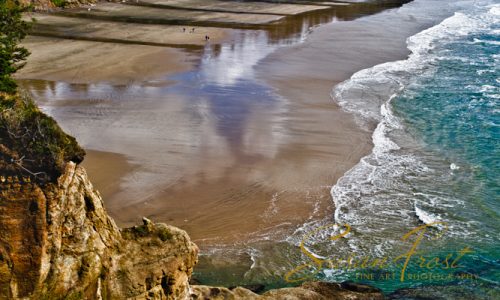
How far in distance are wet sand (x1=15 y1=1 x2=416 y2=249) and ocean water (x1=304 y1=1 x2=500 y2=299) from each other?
46.6 inches

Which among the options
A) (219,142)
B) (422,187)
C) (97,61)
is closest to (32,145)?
(219,142)

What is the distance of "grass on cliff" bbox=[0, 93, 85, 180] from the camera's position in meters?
8.45

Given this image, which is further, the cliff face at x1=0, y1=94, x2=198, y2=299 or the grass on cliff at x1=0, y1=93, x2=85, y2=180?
the grass on cliff at x1=0, y1=93, x2=85, y2=180

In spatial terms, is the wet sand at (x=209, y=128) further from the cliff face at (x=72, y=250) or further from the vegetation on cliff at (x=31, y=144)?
the vegetation on cliff at (x=31, y=144)

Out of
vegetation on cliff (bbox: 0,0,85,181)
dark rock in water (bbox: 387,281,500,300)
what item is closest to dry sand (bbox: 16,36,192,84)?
vegetation on cliff (bbox: 0,0,85,181)

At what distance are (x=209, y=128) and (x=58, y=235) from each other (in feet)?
54.2

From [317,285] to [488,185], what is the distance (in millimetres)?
10828

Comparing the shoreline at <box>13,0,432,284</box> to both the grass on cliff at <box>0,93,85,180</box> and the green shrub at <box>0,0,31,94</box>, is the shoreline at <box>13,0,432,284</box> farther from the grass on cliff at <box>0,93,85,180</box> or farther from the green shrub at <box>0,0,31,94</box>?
the grass on cliff at <box>0,93,85,180</box>

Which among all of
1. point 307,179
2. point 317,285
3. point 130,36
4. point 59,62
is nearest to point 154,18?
point 130,36

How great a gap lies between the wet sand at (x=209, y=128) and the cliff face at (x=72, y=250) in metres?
5.90

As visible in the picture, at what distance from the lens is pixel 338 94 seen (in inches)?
1215

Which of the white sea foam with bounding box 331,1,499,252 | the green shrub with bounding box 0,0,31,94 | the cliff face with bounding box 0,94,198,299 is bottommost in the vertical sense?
the white sea foam with bounding box 331,1,499,252

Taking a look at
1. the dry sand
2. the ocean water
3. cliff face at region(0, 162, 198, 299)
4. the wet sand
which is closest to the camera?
cliff face at region(0, 162, 198, 299)

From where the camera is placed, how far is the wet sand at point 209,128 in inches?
714
